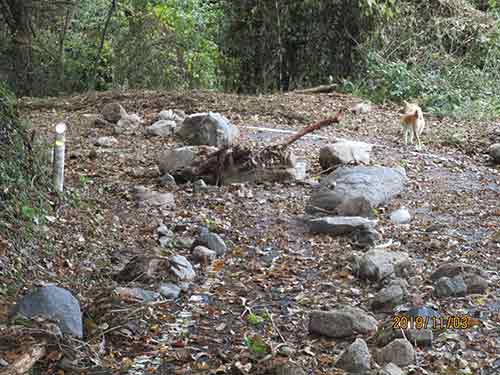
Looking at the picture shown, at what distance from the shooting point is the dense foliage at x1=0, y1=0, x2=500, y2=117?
11.9 m

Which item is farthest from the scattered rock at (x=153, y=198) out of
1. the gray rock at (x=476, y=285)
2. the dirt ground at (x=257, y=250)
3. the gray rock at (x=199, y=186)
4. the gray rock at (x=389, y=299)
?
the gray rock at (x=476, y=285)

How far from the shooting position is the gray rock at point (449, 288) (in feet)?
14.5

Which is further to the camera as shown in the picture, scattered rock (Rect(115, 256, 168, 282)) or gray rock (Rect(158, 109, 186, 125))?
gray rock (Rect(158, 109, 186, 125))

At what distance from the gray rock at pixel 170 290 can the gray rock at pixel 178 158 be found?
2.37 meters

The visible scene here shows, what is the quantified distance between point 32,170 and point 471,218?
3325 mm

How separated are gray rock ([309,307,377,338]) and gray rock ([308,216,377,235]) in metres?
1.66

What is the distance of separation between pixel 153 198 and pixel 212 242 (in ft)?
3.65

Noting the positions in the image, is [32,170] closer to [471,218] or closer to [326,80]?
[471,218]

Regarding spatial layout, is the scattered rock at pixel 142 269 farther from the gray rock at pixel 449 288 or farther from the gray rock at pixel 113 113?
the gray rock at pixel 113 113

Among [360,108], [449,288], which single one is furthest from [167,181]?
[360,108]

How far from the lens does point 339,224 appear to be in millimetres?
5742

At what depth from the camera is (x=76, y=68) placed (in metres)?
12.2

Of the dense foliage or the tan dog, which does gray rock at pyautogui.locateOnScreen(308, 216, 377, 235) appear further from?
the dense foliage
